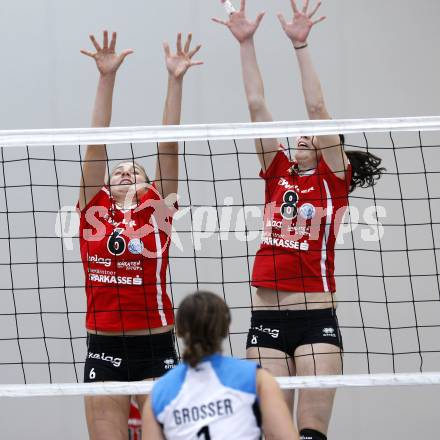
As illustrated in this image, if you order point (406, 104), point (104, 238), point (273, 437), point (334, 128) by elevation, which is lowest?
point (273, 437)

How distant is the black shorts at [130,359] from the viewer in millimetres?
4113

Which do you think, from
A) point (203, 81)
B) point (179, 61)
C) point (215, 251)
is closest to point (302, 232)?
point (179, 61)

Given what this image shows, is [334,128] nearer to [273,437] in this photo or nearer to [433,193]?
[273,437]

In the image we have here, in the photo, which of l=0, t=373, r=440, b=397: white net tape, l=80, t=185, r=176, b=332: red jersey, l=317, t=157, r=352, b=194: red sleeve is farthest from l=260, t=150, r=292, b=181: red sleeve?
l=0, t=373, r=440, b=397: white net tape

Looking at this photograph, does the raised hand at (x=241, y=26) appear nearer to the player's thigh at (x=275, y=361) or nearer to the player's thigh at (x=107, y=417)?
the player's thigh at (x=275, y=361)

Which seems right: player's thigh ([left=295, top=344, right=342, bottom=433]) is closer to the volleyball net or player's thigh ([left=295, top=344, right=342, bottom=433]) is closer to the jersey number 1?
the jersey number 1

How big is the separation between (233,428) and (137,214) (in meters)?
1.72

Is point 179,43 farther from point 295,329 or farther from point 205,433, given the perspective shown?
point 205,433

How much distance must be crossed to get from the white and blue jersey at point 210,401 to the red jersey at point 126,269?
55.7 inches

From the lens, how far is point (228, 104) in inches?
241

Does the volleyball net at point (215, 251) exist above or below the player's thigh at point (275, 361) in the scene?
above

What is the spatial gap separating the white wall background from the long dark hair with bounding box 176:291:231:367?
3.37 metres

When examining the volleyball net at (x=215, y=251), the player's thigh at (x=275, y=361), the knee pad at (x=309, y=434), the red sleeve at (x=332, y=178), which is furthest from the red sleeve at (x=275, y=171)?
the volleyball net at (x=215, y=251)

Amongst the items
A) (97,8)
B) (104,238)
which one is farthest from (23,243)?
(104,238)
